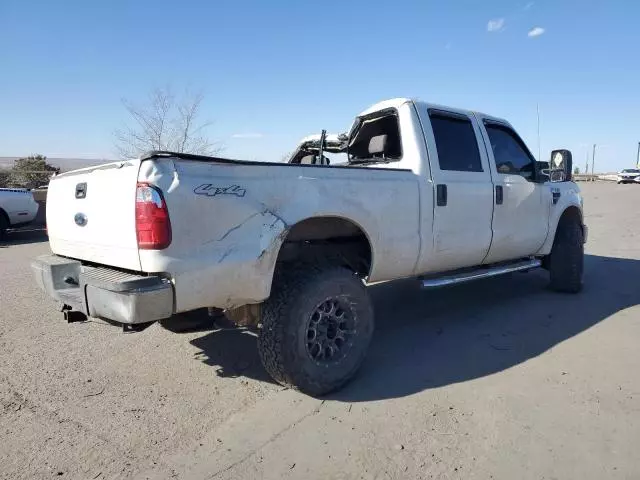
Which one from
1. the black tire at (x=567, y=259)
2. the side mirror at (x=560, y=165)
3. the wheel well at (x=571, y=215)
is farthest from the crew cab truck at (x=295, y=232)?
the wheel well at (x=571, y=215)

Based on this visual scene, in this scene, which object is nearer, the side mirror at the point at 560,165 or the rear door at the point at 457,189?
the rear door at the point at 457,189

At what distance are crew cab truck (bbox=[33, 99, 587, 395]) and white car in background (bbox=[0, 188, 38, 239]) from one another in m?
8.60

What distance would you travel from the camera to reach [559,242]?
5.75 metres

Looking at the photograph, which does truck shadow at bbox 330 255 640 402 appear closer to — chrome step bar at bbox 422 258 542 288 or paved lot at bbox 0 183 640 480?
paved lot at bbox 0 183 640 480

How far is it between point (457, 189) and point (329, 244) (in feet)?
4.33

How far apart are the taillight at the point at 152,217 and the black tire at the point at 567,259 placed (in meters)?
4.91

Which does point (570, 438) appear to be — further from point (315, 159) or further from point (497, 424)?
point (315, 159)

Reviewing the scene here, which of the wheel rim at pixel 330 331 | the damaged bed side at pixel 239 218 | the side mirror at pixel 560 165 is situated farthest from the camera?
the side mirror at pixel 560 165

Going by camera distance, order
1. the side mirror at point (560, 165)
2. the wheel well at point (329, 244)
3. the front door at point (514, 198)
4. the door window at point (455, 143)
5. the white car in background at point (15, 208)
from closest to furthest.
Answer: the wheel well at point (329, 244) < the door window at point (455, 143) < the front door at point (514, 198) < the side mirror at point (560, 165) < the white car in background at point (15, 208)

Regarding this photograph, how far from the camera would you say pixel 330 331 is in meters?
3.33

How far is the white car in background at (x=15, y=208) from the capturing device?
1064 centimetres

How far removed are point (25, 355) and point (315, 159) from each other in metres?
3.66

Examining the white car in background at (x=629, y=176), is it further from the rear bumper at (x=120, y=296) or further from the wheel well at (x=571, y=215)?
the rear bumper at (x=120, y=296)

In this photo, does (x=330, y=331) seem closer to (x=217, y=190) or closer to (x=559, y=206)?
(x=217, y=190)
